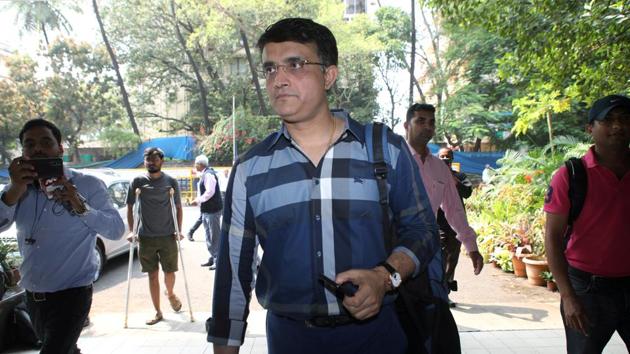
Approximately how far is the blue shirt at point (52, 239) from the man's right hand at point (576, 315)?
277cm

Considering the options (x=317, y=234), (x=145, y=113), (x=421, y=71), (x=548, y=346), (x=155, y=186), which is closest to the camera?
(x=317, y=234)

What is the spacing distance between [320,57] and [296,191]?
1.68ft

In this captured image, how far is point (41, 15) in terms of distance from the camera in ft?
89.2

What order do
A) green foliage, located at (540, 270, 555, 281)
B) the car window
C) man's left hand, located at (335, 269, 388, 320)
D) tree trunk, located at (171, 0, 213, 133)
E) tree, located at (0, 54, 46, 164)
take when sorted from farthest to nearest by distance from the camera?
tree trunk, located at (171, 0, 213, 133) < tree, located at (0, 54, 46, 164) < the car window < green foliage, located at (540, 270, 555, 281) < man's left hand, located at (335, 269, 388, 320)

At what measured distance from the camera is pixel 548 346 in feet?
13.2

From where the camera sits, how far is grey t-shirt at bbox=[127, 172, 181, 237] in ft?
17.9

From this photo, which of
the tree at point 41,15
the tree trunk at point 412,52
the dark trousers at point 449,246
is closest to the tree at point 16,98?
the tree at point 41,15

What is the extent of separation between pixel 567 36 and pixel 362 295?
4637 millimetres

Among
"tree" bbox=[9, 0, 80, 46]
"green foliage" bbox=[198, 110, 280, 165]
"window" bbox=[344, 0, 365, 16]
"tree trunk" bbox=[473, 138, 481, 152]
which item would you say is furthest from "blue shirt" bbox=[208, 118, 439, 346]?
"window" bbox=[344, 0, 365, 16]

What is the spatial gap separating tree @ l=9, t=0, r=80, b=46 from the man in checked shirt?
31.3m

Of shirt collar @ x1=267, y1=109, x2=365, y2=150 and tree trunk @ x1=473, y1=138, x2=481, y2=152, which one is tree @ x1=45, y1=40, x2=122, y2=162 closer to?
tree trunk @ x1=473, y1=138, x2=481, y2=152

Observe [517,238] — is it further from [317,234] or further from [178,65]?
[178,65]

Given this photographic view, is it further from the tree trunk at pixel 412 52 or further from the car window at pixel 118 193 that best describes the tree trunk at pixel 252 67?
the car window at pixel 118 193

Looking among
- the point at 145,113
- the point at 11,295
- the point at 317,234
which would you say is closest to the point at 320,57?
the point at 317,234
